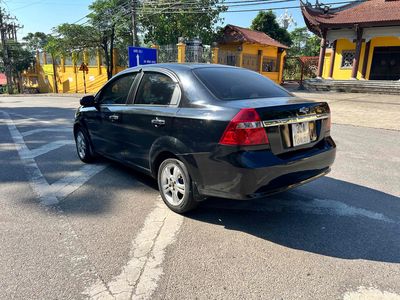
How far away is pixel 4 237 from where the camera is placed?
3252 mm

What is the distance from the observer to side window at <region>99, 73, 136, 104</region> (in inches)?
178

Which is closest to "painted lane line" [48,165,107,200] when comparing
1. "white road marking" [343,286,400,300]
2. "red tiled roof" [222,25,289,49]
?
"white road marking" [343,286,400,300]

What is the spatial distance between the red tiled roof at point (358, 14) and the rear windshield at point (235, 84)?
20.5 metres

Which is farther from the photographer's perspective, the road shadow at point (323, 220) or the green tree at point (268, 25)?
the green tree at point (268, 25)

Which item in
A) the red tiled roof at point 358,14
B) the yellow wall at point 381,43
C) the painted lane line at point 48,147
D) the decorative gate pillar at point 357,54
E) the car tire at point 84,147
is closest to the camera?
the car tire at point 84,147

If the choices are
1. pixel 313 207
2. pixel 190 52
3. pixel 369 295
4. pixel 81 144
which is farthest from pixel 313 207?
pixel 190 52

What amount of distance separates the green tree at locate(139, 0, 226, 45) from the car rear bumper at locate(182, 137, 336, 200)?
79.5 feet

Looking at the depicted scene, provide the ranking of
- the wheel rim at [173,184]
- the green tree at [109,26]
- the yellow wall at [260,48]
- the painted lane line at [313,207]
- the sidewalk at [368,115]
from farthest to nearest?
the green tree at [109,26] → the yellow wall at [260,48] → the sidewalk at [368,115] → the painted lane line at [313,207] → the wheel rim at [173,184]

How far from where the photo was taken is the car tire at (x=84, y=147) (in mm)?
5559

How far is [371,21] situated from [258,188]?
22.6 metres

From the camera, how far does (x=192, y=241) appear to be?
3184 mm

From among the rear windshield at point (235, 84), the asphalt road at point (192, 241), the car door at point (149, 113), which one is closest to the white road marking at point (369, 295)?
the asphalt road at point (192, 241)

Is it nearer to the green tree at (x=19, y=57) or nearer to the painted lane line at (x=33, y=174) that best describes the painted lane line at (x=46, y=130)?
the painted lane line at (x=33, y=174)

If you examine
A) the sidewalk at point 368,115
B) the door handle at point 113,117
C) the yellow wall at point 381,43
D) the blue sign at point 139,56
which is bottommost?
the sidewalk at point 368,115
